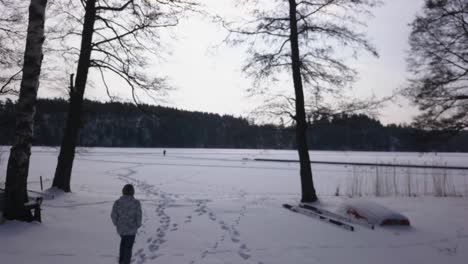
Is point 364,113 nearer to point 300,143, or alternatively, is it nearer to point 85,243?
point 300,143

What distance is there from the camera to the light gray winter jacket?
541cm

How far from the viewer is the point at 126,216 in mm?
5469

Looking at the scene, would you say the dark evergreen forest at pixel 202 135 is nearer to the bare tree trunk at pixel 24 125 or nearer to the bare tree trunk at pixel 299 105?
the bare tree trunk at pixel 299 105

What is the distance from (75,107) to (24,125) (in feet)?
16.1

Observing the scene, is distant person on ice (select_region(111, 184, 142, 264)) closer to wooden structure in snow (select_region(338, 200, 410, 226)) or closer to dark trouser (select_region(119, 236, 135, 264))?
dark trouser (select_region(119, 236, 135, 264))

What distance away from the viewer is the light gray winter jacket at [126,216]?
5.41m

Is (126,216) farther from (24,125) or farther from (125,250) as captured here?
(24,125)

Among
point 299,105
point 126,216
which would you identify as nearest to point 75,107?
point 299,105

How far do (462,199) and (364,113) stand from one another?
19.0 ft

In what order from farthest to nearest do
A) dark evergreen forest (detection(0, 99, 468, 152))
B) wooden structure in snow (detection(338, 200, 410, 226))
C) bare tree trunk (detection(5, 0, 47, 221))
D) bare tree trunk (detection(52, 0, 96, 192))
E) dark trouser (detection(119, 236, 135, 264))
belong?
dark evergreen forest (detection(0, 99, 468, 152)) < bare tree trunk (detection(52, 0, 96, 192)) < wooden structure in snow (detection(338, 200, 410, 226)) < bare tree trunk (detection(5, 0, 47, 221)) < dark trouser (detection(119, 236, 135, 264))

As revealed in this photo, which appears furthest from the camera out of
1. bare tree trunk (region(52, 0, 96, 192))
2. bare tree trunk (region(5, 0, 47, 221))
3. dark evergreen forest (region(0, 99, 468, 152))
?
dark evergreen forest (region(0, 99, 468, 152))

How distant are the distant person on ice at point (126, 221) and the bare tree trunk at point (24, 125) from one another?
9.14 ft

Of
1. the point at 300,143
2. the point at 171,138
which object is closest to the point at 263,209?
the point at 300,143

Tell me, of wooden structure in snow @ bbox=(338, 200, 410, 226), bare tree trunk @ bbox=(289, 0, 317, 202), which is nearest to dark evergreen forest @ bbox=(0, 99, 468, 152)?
bare tree trunk @ bbox=(289, 0, 317, 202)
